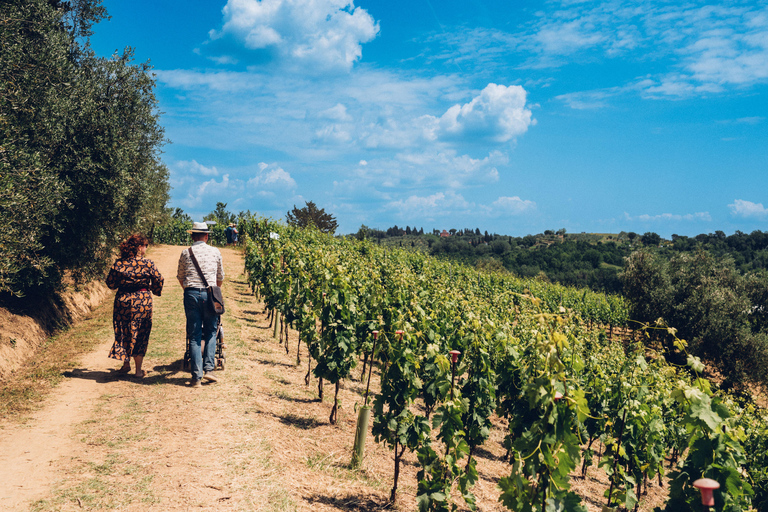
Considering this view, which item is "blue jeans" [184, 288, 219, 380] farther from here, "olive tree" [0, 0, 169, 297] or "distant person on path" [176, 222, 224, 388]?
"olive tree" [0, 0, 169, 297]

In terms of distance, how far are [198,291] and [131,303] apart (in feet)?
3.61

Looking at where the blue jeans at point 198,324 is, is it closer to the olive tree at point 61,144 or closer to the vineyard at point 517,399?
the vineyard at point 517,399

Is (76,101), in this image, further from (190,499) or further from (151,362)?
(190,499)

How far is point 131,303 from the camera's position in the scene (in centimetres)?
667

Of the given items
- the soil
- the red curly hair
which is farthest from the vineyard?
the red curly hair

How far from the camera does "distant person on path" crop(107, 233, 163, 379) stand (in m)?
6.66

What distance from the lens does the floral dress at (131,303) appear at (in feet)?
21.8

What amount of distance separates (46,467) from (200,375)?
8.00 ft

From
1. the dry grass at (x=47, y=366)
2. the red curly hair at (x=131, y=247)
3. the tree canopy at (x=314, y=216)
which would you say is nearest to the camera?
the dry grass at (x=47, y=366)

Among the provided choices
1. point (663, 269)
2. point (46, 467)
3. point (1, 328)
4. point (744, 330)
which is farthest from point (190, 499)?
point (663, 269)

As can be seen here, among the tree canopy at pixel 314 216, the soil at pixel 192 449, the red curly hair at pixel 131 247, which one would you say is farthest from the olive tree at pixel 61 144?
the tree canopy at pixel 314 216

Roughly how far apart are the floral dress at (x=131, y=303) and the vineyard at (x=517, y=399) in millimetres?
2677

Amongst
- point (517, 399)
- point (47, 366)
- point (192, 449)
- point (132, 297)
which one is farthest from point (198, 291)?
point (517, 399)

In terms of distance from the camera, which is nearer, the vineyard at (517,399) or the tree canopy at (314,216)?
the vineyard at (517,399)
